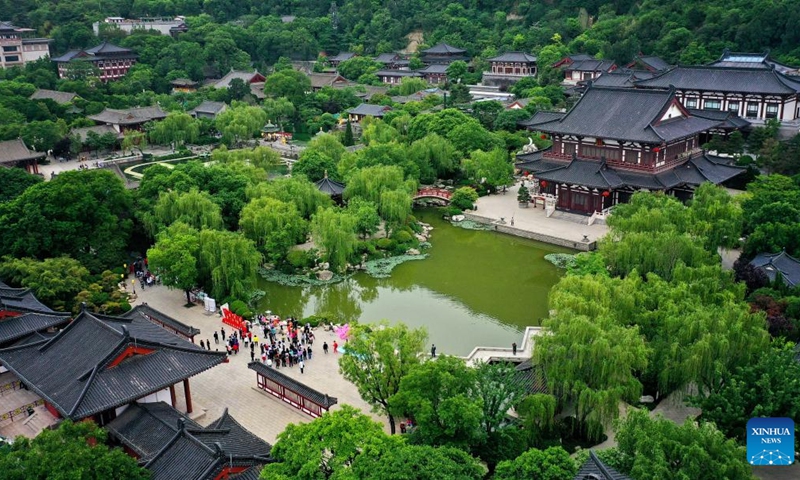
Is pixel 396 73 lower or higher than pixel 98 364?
lower

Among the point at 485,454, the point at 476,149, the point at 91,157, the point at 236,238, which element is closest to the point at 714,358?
the point at 485,454

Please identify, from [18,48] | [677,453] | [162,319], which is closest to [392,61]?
[18,48]

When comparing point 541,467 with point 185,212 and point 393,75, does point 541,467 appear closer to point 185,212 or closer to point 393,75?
point 185,212

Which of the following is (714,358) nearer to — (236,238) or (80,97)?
(236,238)

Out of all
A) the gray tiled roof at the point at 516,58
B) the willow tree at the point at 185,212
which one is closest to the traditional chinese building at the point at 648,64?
the gray tiled roof at the point at 516,58

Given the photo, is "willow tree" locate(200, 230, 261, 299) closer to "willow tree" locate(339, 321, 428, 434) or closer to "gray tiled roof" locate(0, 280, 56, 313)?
"gray tiled roof" locate(0, 280, 56, 313)

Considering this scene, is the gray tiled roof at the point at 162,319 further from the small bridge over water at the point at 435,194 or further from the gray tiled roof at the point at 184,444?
the small bridge over water at the point at 435,194
